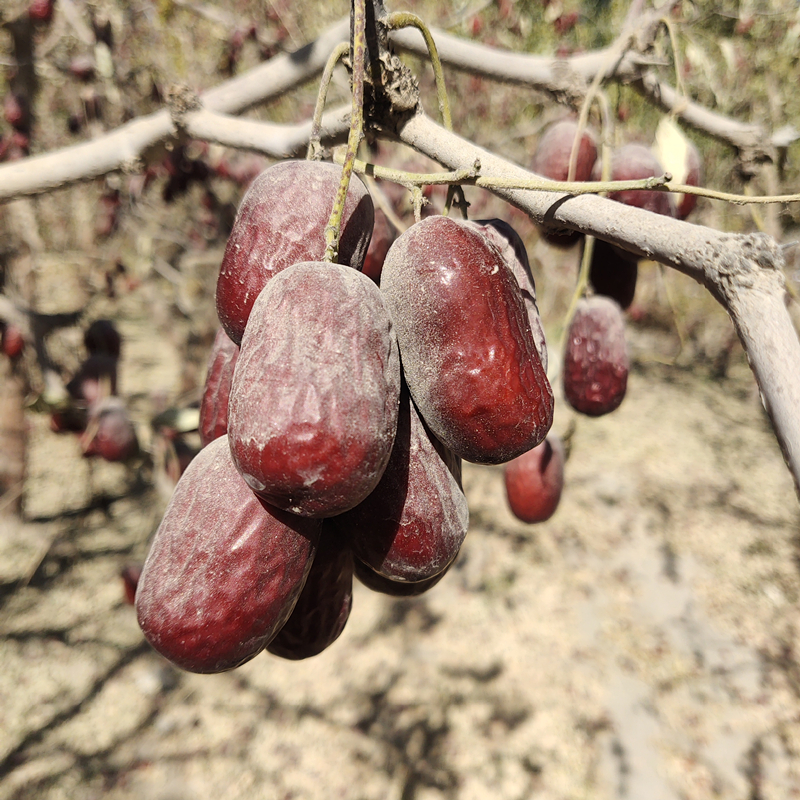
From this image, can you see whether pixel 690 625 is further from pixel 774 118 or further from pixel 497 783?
pixel 774 118

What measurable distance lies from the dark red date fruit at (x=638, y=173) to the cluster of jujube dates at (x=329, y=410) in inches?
30.2

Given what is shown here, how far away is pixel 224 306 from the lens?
2.73 ft

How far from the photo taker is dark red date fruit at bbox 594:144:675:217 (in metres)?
1.38

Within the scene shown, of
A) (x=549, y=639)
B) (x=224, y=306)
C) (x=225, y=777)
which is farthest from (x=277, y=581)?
(x=549, y=639)

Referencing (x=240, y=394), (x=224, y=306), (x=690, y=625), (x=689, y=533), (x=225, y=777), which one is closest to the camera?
(x=240, y=394)

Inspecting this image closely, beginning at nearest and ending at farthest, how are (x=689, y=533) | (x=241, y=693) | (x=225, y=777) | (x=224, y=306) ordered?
(x=224, y=306) < (x=225, y=777) < (x=241, y=693) < (x=689, y=533)

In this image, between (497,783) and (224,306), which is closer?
(224,306)

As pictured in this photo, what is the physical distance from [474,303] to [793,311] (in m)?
6.36

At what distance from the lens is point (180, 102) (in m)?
1.24

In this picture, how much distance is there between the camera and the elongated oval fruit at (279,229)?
0.81m

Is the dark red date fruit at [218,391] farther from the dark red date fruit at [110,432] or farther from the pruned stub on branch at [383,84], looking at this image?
the dark red date fruit at [110,432]

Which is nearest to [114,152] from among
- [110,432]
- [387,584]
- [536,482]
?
[387,584]

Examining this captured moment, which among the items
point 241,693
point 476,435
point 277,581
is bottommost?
point 241,693

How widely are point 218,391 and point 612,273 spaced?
1175mm
